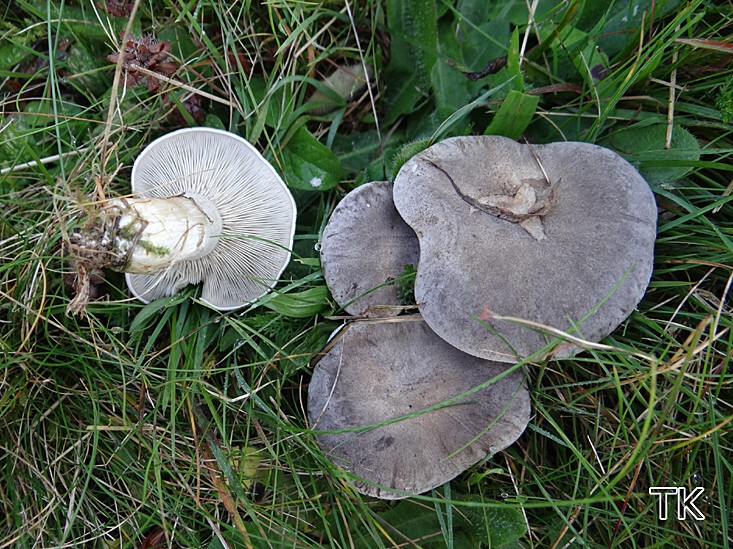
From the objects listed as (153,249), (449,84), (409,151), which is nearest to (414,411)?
(409,151)

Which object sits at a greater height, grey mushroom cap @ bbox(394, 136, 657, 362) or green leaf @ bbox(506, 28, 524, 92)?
green leaf @ bbox(506, 28, 524, 92)

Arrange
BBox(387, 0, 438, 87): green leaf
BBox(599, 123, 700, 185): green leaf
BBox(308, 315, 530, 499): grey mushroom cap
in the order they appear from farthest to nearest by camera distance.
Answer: BBox(387, 0, 438, 87): green leaf, BBox(599, 123, 700, 185): green leaf, BBox(308, 315, 530, 499): grey mushroom cap

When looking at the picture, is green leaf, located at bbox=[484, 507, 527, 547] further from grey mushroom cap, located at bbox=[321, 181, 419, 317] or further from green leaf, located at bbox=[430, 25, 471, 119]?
green leaf, located at bbox=[430, 25, 471, 119]

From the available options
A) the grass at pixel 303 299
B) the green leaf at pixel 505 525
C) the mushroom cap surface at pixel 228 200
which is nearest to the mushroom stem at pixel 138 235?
the mushroom cap surface at pixel 228 200

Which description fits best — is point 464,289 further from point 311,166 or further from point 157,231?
point 157,231

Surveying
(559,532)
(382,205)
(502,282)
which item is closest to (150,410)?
(382,205)

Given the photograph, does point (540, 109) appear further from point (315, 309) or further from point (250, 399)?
point (250, 399)

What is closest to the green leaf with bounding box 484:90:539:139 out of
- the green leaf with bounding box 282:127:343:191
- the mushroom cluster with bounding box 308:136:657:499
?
the mushroom cluster with bounding box 308:136:657:499

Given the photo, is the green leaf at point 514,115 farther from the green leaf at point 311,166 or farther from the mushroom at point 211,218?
the mushroom at point 211,218
